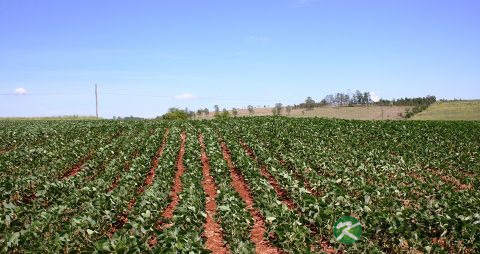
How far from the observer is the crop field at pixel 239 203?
7621mm

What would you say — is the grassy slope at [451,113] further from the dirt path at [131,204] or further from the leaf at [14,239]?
the leaf at [14,239]

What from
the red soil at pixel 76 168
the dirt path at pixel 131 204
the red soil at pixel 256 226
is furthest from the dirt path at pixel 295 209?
the red soil at pixel 76 168

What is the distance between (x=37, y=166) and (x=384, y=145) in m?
22.5

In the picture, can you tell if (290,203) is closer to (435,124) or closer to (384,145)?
(384,145)

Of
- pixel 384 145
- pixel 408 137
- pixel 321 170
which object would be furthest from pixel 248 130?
pixel 321 170

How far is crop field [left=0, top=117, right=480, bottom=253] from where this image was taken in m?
7.62

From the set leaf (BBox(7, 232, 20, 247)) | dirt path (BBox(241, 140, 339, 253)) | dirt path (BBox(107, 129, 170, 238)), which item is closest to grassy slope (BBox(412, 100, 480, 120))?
dirt path (BBox(241, 140, 339, 253))

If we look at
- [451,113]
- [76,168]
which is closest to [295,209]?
[76,168]

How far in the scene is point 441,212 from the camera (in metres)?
9.39

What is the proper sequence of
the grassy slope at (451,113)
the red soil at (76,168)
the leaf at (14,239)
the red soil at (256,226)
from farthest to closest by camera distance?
the grassy slope at (451,113) < the red soil at (76,168) < the red soil at (256,226) < the leaf at (14,239)

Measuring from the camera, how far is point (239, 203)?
991 cm

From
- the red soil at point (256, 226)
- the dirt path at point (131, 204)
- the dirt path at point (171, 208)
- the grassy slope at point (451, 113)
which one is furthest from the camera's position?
the grassy slope at point (451, 113)

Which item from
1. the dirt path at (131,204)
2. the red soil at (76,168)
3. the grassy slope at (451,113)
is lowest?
the dirt path at (131,204)

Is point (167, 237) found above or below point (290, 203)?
above
